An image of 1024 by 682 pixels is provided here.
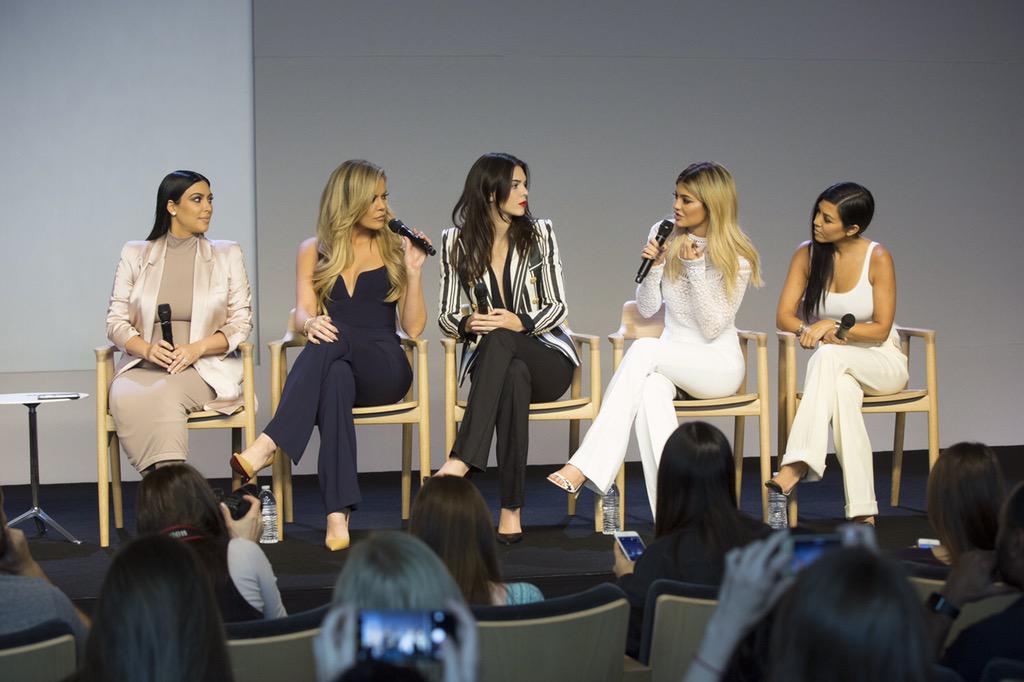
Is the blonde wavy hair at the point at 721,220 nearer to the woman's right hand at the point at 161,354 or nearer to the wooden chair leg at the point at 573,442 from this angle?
the wooden chair leg at the point at 573,442

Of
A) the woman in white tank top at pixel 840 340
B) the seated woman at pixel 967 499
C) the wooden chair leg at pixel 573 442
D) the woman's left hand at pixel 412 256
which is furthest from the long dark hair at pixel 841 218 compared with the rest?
the seated woman at pixel 967 499

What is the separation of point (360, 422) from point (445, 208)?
1.70m

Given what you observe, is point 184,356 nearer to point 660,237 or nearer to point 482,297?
point 482,297

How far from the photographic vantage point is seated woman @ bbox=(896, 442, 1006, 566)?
2.26m

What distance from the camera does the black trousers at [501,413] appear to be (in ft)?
13.3

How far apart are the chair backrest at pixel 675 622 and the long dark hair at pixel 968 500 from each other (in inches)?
21.8

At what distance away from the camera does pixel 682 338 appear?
14.4 feet

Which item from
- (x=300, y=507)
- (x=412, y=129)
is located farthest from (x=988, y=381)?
(x=300, y=507)

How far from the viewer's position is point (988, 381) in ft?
20.0

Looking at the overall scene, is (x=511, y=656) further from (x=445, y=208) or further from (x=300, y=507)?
(x=445, y=208)

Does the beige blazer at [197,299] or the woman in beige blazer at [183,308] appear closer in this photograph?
the woman in beige blazer at [183,308]

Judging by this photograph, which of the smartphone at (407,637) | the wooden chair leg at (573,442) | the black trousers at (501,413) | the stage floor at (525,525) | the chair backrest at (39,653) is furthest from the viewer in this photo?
the wooden chair leg at (573,442)

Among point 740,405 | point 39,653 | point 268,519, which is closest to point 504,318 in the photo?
point 740,405

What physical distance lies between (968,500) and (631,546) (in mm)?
708
